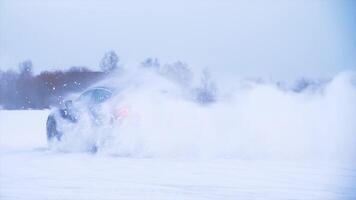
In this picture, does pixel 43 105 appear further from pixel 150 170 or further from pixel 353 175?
pixel 353 175

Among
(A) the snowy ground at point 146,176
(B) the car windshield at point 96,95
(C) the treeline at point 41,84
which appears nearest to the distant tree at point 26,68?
(C) the treeline at point 41,84

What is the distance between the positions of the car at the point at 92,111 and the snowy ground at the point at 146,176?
0.46 feet

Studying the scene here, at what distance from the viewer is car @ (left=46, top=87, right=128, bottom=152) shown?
5.46 meters

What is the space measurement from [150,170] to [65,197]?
2.71 ft

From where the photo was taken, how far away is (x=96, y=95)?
5.50 meters

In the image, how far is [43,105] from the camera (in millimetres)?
5348

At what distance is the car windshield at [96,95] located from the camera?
17.7 ft

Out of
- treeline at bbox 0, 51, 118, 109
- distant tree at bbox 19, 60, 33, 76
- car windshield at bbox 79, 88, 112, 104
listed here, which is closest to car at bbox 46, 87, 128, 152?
car windshield at bbox 79, 88, 112, 104

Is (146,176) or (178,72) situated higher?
(178,72)

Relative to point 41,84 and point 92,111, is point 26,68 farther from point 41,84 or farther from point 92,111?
point 92,111

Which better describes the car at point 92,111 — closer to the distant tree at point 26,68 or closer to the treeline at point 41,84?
the treeline at point 41,84

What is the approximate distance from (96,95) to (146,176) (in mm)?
899

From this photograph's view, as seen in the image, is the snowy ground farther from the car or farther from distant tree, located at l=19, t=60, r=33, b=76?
distant tree, located at l=19, t=60, r=33, b=76

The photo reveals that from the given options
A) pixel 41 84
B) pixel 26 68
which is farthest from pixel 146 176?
pixel 26 68
